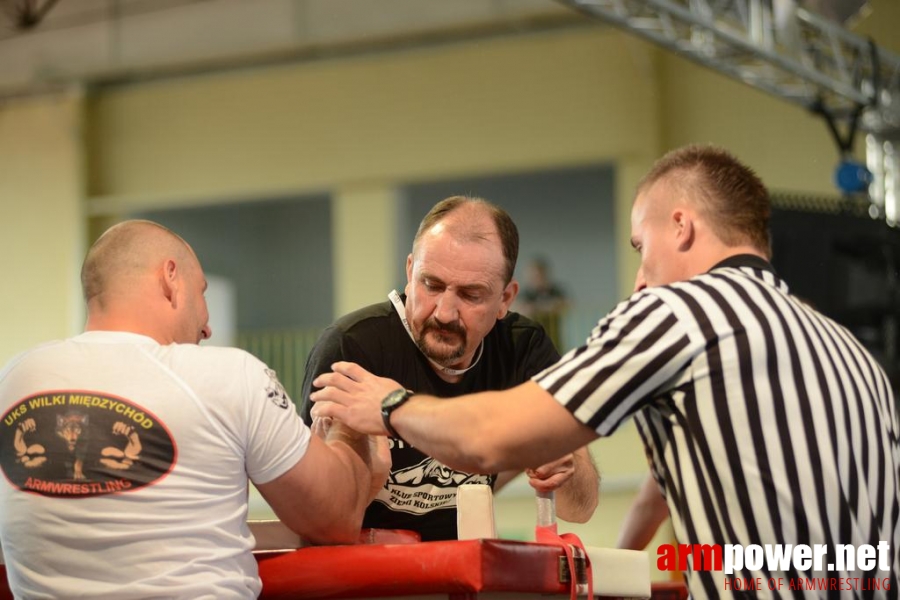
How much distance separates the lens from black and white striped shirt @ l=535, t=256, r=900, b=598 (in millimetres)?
1646

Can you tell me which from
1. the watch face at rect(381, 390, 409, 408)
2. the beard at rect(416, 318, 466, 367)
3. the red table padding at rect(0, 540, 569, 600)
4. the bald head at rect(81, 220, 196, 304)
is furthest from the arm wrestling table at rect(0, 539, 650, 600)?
the beard at rect(416, 318, 466, 367)

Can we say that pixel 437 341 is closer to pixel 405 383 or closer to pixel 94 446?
pixel 405 383

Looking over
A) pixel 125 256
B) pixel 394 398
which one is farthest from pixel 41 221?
pixel 394 398

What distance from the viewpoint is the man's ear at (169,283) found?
78.1 inches

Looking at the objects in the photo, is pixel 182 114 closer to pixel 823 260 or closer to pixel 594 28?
pixel 594 28

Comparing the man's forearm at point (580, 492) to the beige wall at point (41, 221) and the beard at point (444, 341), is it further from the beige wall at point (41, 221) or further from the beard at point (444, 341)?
the beige wall at point (41, 221)

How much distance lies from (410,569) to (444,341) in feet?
2.93

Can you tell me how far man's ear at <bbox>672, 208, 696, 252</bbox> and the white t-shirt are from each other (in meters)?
0.72

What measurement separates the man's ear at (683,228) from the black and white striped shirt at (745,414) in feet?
0.53

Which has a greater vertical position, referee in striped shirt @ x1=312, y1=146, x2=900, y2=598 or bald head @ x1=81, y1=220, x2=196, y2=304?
bald head @ x1=81, y1=220, x2=196, y2=304

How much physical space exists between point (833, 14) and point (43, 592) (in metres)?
4.95

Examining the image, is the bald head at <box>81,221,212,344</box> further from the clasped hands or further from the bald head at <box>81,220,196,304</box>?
the clasped hands

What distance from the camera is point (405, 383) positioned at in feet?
8.54

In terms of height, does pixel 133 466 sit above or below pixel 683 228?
below
